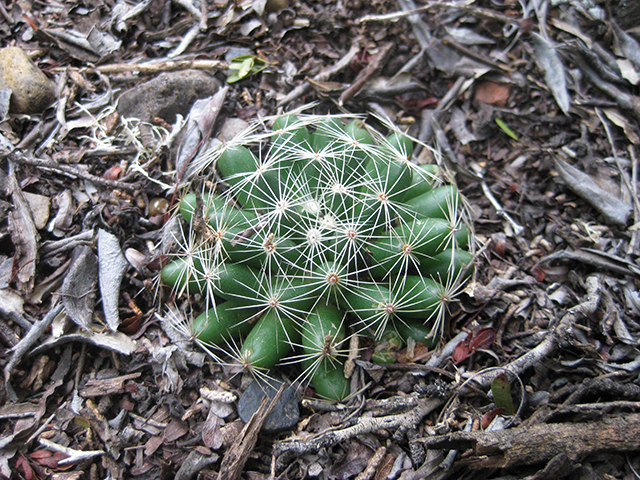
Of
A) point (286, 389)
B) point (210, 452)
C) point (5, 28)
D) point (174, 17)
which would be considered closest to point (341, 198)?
point (286, 389)

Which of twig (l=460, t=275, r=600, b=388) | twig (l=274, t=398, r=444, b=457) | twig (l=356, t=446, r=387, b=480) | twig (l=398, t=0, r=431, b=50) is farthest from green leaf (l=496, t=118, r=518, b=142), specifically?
twig (l=356, t=446, r=387, b=480)

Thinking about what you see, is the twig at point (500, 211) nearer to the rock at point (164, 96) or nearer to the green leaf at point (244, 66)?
the green leaf at point (244, 66)

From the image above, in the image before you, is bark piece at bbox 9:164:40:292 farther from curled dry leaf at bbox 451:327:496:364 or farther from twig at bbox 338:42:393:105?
curled dry leaf at bbox 451:327:496:364

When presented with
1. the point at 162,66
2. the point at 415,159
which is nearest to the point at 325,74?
the point at 415,159

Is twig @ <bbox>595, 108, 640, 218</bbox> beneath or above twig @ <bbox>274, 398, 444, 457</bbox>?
above

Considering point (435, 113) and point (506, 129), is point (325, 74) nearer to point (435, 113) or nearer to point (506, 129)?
point (435, 113)

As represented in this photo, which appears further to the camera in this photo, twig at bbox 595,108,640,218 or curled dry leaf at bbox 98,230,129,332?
twig at bbox 595,108,640,218
